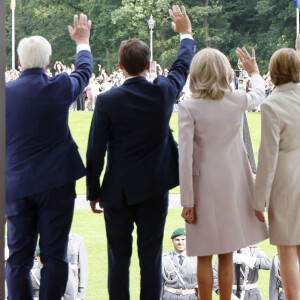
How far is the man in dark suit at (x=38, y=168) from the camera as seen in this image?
300cm

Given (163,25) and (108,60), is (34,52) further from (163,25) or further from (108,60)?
(108,60)

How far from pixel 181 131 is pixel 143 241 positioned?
1.52 ft

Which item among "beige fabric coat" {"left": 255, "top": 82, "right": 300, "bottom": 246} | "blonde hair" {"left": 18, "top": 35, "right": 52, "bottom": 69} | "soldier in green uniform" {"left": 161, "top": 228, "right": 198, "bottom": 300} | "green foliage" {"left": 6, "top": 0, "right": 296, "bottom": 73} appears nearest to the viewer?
"blonde hair" {"left": 18, "top": 35, "right": 52, "bottom": 69}

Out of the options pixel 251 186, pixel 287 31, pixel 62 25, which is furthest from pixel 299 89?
pixel 62 25

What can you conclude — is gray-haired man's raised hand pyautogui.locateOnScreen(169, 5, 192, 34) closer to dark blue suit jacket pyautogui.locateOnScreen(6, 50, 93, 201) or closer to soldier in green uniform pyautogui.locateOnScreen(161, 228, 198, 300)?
dark blue suit jacket pyautogui.locateOnScreen(6, 50, 93, 201)

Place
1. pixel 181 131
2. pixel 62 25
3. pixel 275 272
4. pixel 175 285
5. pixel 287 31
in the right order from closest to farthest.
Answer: pixel 181 131, pixel 275 272, pixel 175 285, pixel 287 31, pixel 62 25

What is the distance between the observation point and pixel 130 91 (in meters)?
3.07

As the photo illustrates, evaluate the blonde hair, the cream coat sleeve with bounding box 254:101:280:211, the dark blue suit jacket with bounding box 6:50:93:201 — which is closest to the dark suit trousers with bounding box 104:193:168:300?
the dark blue suit jacket with bounding box 6:50:93:201

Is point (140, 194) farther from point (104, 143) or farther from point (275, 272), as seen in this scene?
point (275, 272)

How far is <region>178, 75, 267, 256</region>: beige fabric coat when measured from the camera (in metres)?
3.05

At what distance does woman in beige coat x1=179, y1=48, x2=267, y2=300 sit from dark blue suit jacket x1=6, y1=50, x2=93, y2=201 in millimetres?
456

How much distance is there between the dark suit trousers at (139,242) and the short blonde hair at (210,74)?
17.1 inches

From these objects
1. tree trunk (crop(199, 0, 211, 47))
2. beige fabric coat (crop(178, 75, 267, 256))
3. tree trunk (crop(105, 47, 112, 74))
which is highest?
tree trunk (crop(199, 0, 211, 47))

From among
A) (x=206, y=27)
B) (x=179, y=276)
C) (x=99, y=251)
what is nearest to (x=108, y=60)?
(x=206, y=27)
